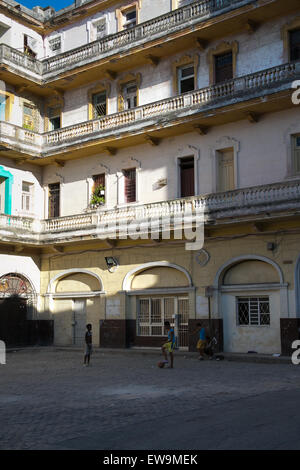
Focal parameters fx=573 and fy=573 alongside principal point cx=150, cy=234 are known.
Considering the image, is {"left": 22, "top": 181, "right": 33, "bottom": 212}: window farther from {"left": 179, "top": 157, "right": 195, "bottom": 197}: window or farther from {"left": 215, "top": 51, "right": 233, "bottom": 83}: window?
{"left": 215, "top": 51, "right": 233, "bottom": 83}: window

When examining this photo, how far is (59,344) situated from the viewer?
87.2 ft

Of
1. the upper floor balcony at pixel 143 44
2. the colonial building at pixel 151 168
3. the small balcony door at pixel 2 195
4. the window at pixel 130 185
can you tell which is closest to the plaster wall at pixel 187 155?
the colonial building at pixel 151 168

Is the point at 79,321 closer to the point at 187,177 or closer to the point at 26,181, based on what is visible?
the point at 26,181

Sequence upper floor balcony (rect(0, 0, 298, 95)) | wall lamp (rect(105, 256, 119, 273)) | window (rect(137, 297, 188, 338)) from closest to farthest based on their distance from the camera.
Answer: upper floor balcony (rect(0, 0, 298, 95)) < window (rect(137, 297, 188, 338)) < wall lamp (rect(105, 256, 119, 273))

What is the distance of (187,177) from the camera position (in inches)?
912

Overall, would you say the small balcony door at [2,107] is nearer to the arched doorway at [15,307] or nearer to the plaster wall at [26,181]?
the plaster wall at [26,181]

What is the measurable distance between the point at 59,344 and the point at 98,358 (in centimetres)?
577

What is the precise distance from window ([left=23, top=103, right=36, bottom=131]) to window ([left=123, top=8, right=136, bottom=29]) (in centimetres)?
593

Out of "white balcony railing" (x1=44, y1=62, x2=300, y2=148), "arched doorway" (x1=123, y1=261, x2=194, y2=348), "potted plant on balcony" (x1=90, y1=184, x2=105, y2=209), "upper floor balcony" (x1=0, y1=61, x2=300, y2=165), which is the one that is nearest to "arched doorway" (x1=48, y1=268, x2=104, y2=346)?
"arched doorway" (x1=123, y1=261, x2=194, y2=348)

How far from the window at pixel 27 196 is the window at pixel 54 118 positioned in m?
3.24

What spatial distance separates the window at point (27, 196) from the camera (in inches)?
1056

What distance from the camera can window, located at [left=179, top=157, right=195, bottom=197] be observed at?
75.3 ft
